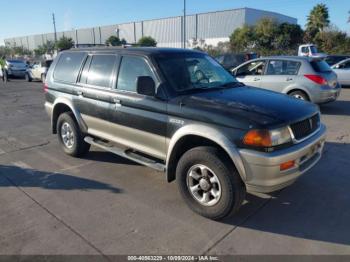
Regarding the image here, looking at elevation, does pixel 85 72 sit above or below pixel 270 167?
above

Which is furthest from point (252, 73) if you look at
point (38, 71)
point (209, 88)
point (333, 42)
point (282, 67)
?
point (333, 42)

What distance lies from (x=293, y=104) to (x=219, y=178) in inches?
51.8

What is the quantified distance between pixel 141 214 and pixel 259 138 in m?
1.68

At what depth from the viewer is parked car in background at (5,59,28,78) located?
80.9 ft

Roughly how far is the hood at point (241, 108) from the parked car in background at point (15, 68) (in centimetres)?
2405

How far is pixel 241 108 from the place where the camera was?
3.50 m

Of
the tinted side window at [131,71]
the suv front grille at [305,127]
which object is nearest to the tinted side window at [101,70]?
the tinted side window at [131,71]

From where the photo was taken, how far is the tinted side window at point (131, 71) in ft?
14.3

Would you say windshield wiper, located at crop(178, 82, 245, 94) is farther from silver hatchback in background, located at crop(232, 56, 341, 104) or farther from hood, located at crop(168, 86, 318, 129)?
silver hatchback in background, located at crop(232, 56, 341, 104)

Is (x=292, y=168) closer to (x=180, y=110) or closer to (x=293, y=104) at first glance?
(x=293, y=104)

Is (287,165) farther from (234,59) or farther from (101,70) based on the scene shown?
(234,59)

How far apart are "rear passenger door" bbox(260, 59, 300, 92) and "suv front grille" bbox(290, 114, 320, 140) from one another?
5357 mm

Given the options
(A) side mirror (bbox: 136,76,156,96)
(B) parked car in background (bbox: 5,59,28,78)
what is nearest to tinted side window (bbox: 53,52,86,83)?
(A) side mirror (bbox: 136,76,156,96)

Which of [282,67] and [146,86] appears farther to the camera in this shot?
[282,67]
